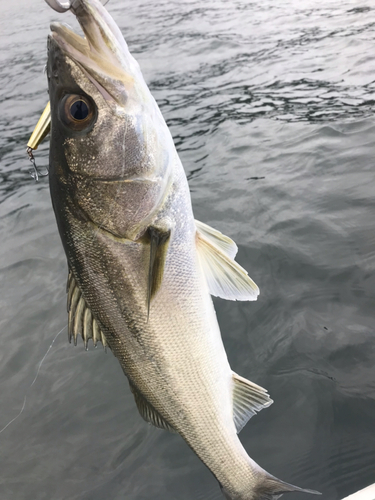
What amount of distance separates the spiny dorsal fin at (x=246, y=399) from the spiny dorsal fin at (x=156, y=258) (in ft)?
2.41

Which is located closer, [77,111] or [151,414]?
[77,111]

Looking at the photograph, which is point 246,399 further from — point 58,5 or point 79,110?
point 58,5

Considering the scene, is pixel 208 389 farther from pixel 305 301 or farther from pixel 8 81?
pixel 8 81

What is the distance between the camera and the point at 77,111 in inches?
70.4

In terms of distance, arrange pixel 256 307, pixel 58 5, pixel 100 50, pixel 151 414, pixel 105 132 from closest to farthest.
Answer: pixel 58 5 → pixel 100 50 → pixel 105 132 → pixel 151 414 → pixel 256 307

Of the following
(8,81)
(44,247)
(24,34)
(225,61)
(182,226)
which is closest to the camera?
(182,226)

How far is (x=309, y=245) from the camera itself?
4.53 metres

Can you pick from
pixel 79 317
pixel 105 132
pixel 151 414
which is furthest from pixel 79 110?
pixel 151 414

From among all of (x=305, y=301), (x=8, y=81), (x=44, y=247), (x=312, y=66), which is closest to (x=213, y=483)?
(x=305, y=301)

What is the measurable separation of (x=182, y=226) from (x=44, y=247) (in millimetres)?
3914

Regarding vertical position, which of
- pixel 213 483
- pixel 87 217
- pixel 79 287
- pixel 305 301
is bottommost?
pixel 213 483

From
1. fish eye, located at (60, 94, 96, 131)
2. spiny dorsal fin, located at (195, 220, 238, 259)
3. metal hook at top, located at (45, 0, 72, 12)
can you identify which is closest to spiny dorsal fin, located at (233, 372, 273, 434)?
spiny dorsal fin, located at (195, 220, 238, 259)

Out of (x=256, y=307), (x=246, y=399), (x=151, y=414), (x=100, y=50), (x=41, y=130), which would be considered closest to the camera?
(x=100, y=50)

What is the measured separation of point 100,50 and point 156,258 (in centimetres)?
84
